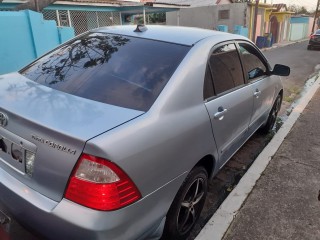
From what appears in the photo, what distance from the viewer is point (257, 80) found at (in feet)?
12.9

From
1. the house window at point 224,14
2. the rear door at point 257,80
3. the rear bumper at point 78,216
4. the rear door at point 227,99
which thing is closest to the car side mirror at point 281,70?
the rear door at point 257,80

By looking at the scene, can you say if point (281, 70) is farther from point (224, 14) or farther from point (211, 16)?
point (211, 16)

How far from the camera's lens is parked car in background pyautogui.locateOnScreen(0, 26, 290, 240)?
1.77m

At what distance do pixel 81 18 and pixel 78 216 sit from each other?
14.6 metres

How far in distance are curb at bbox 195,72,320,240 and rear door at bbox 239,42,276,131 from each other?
448 millimetres

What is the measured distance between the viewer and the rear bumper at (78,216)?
1.74 metres

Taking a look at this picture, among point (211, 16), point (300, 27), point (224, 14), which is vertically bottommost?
point (300, 27)

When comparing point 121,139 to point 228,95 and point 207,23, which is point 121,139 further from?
point 207,23

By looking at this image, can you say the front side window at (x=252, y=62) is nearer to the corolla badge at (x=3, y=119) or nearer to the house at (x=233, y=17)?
the corolla badge at (x=3, y=119)

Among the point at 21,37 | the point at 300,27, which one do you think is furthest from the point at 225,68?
the point at 300,27

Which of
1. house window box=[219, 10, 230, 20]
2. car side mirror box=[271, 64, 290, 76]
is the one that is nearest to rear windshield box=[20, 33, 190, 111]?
car side mirror box=[271, 64, 290, 76]

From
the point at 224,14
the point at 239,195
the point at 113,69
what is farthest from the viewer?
the point at 224,14

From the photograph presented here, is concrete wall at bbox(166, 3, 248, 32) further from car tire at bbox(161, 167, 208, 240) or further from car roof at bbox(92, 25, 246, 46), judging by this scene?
car tire at bbox(161, 167, 208, 240)

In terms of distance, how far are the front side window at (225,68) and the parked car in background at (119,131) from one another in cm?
2
